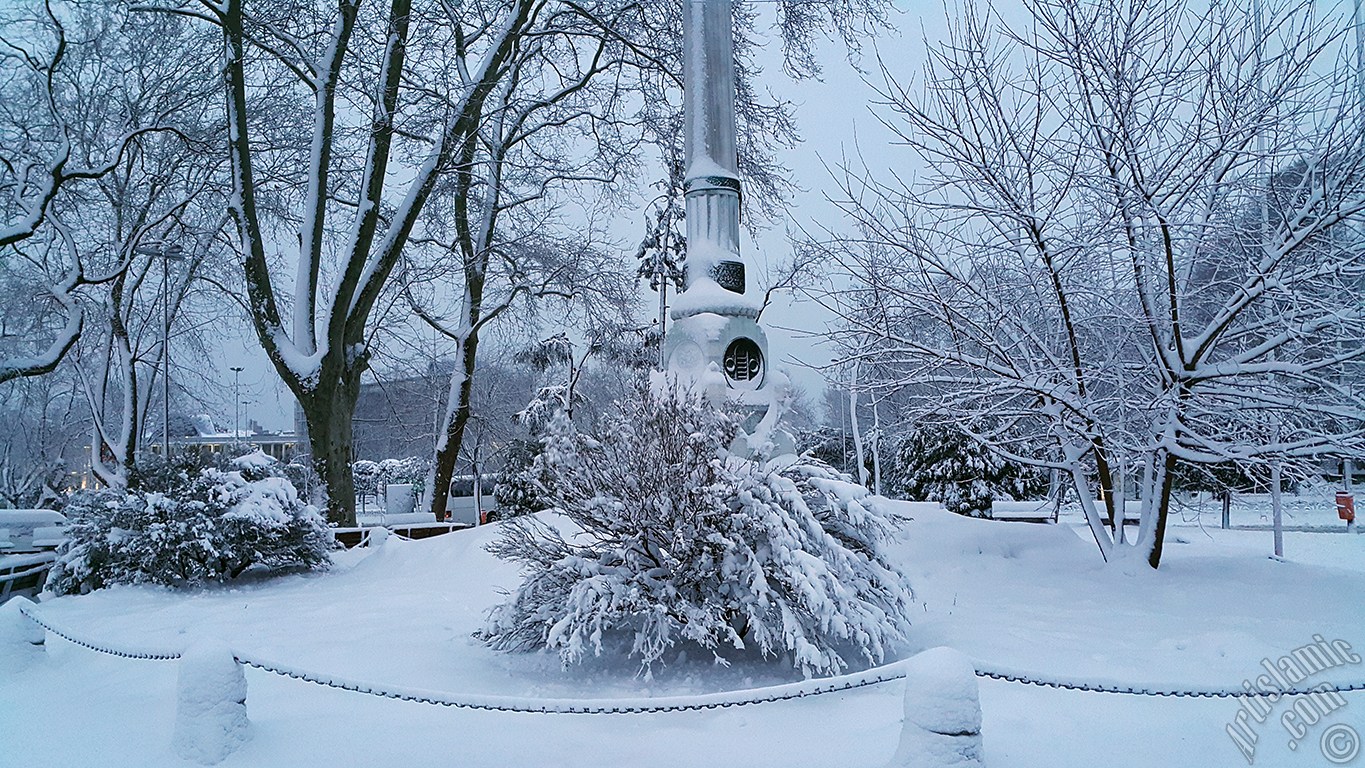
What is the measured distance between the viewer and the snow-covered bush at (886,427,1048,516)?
67.3 feet

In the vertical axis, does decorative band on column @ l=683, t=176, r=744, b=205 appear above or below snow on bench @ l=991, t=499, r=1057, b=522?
above

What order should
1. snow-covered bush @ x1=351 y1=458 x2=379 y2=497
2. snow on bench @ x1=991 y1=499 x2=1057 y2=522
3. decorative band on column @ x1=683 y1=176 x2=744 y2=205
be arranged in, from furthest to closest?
snow-covered bush @ x1=351 y1=458 x2=379 y2=497 → snow on bench @ x1=991 y1=499 x2=1057 y2=522 → decorative band on column @ x1=683 y1=176 x2=744 y2=205

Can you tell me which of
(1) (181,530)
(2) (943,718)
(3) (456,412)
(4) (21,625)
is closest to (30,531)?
(1) (181,530)

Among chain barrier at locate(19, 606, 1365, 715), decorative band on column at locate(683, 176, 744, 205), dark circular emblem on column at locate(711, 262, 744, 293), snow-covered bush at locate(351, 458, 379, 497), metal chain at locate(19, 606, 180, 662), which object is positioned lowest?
snow-covered bush at locate(351, 458, 379, 497)

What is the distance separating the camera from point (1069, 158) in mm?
7102

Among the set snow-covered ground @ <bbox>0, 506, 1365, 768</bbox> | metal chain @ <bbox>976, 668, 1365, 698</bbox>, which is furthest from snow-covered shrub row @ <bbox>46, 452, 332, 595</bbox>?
metal chain @ <bbox>976, 668, 1365, 698</bbox>

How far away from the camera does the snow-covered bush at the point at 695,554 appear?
4.76 meters

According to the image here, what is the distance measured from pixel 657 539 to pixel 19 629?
407 centimetres

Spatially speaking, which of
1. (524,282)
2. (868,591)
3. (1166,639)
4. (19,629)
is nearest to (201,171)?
(524,282)

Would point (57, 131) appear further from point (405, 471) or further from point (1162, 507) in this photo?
point (405, 471)

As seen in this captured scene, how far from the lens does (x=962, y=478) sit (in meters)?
21.0

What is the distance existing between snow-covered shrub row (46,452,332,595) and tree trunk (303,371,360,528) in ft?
6.00

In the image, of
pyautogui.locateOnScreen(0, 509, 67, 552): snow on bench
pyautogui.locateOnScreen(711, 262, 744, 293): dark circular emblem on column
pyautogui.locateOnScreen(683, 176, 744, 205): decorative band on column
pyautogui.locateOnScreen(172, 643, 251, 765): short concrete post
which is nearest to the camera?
pyautogui.locateOnScreen(172, 643, 251, 765): short concrete post

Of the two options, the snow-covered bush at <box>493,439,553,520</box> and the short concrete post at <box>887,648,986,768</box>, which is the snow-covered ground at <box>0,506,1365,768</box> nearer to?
the short concrete post at <box>887,648,986,768</box>
